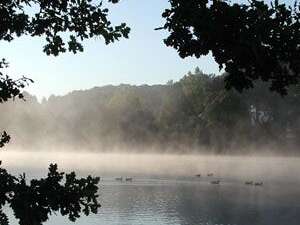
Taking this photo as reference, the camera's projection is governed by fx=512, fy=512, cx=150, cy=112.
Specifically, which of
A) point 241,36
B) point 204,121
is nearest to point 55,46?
point 241,36

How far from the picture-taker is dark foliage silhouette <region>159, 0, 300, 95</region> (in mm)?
5688

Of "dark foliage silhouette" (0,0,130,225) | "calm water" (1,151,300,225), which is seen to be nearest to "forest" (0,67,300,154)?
"calm water" (1,151,300,225)

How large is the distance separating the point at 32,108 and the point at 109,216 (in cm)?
14680

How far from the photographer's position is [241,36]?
18.5 ft

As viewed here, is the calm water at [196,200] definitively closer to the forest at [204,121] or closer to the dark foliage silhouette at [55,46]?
the dark foliage silhouette at [55,46]

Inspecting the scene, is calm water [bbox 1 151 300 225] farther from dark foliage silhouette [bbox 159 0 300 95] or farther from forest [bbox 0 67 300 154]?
forest [bbox 0 67 300 154]

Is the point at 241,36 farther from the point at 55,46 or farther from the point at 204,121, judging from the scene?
the point at 204,121

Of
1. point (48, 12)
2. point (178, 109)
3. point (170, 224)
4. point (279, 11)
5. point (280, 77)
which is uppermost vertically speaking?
point (178, 109)

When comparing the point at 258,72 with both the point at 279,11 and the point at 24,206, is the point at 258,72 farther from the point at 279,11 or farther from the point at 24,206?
the point at 24,206

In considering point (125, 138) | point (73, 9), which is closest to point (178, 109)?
point (125, 138)

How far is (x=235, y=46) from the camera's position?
5.75 m

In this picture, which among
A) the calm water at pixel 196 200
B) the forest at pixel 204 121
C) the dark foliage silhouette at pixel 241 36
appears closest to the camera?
the dark foliage silhouette at pixel 241 36

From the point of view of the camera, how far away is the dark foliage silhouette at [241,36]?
5688 millimetres

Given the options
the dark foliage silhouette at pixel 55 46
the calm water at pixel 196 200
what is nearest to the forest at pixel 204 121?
the calm water at pixel 196 200
